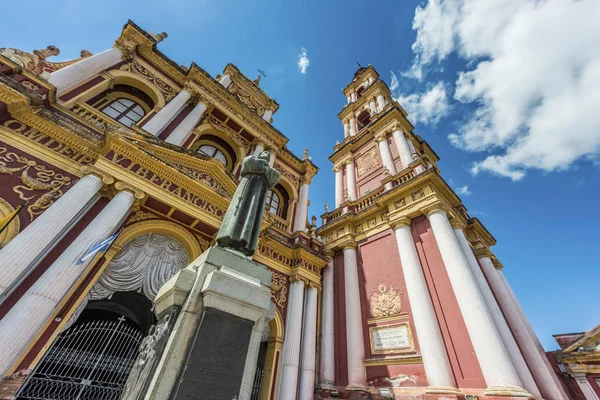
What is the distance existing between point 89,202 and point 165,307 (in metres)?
4.86

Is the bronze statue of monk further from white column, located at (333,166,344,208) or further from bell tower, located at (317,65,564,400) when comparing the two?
white column, located at (333,166,344,208)

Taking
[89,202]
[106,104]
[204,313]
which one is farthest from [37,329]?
[106,104]

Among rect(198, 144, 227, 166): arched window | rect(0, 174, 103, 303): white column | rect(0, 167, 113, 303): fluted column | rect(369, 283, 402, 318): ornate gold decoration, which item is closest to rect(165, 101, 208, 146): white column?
rect(198, 144, 227, 166): arched window

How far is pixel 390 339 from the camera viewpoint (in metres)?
7.51

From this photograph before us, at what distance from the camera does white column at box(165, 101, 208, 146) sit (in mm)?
9266

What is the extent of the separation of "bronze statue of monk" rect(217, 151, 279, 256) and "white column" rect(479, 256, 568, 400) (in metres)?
8.67

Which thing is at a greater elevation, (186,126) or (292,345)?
(186,126)

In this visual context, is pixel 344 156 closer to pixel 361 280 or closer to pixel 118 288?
pixel 361 280

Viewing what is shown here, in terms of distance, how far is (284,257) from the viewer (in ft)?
32.4

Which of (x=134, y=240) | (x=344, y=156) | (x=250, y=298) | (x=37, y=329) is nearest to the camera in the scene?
(x=250, y=298)

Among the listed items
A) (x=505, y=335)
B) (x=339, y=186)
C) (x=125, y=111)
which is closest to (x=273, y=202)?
(x=339, y=186)

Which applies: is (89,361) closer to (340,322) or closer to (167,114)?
(340,322)

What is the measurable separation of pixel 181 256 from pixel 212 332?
227 inches

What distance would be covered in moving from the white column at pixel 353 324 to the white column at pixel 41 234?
7986 mm
